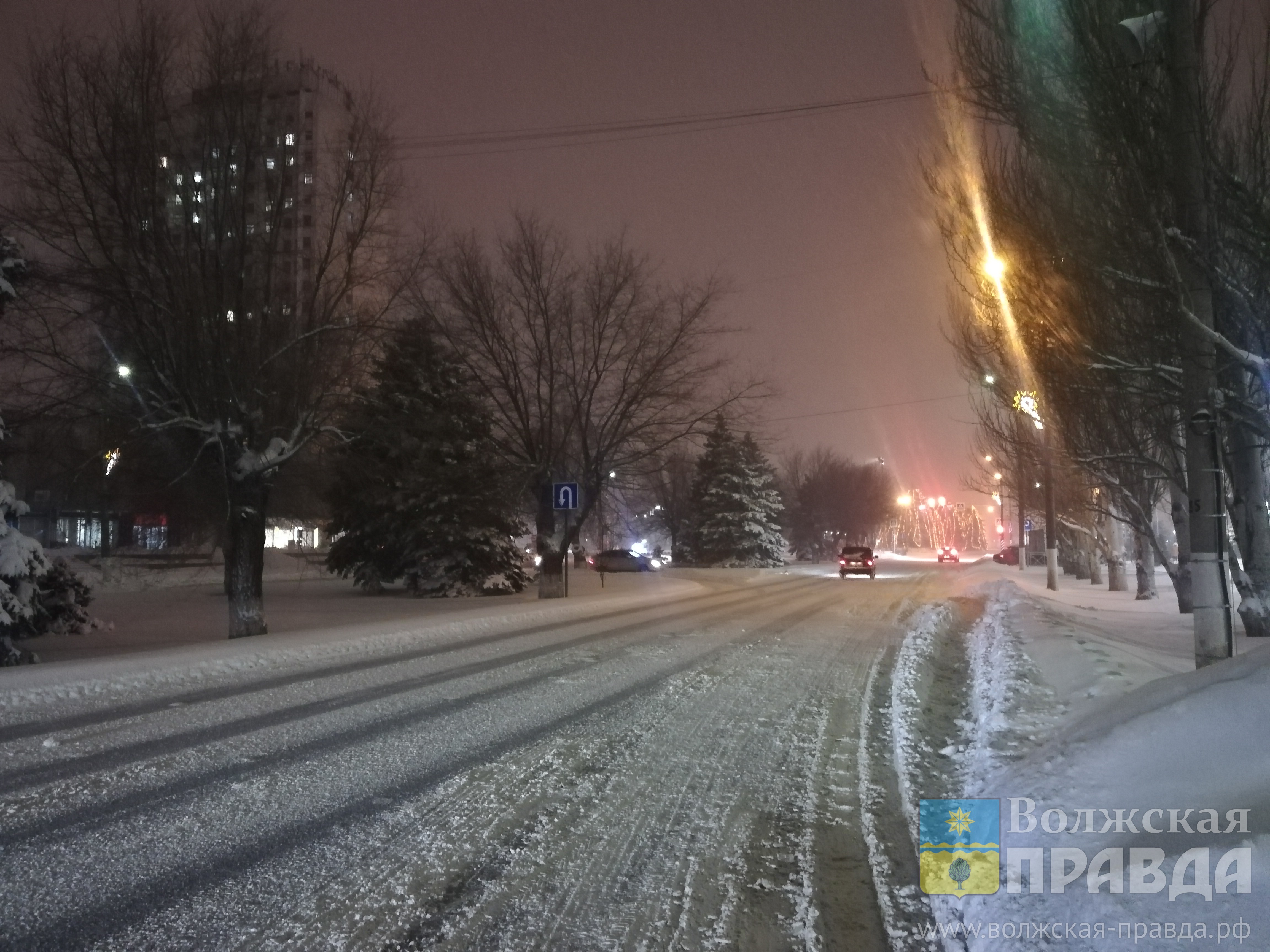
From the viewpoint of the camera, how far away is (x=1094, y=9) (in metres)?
8.45

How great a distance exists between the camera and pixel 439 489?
31.0 m

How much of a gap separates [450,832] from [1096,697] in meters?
6.45

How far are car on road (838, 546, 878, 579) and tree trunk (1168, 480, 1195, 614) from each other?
976 inches

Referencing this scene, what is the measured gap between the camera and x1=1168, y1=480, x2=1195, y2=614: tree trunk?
59.0 feet

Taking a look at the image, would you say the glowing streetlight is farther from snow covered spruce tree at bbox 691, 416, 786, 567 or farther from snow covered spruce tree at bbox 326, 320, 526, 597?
snow covered spruce tree at bbox 691, 416, 786, 567

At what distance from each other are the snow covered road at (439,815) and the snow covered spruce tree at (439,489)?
18318mm

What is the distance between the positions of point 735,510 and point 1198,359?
52.9 m

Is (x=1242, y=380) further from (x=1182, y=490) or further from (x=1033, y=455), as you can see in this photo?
(x=1033, y=455)

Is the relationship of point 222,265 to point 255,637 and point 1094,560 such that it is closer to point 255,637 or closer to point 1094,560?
point 255,637

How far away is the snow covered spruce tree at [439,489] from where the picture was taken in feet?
101

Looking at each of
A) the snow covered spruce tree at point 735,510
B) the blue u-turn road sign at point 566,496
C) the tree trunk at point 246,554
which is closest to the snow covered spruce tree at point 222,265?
the tree trunk at point 246,554

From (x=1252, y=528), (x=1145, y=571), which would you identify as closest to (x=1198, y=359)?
(x=1252, y=528)

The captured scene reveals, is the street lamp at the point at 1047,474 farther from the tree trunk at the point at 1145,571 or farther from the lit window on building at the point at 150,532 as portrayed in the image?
the lit window on building at the point at 150,532

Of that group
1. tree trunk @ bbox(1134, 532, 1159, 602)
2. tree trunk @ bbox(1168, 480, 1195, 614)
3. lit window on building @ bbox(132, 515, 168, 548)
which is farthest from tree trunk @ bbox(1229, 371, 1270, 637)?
lit window on building @ bbox(132, 515, 168, 548)
